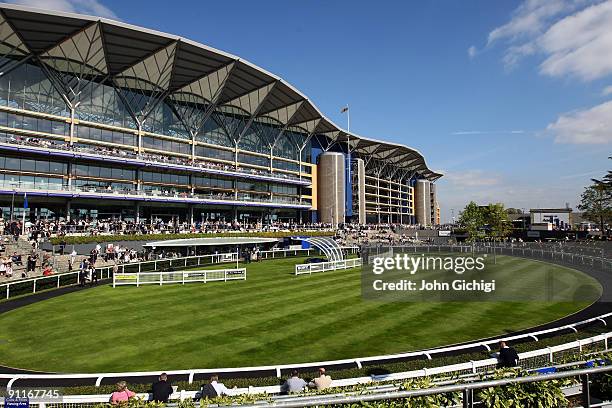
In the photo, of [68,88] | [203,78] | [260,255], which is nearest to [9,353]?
[260,255]

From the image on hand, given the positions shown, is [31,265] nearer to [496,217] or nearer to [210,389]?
[210,389]

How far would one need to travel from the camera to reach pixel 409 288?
24.4 metres

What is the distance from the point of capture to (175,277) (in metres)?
26.8

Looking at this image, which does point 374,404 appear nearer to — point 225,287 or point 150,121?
point 225,287

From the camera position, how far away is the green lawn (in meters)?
12.1

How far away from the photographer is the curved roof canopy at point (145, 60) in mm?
43875

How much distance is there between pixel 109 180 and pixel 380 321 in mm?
51350

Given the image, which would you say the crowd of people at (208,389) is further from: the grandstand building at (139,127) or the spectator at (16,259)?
the grandstand building at (139,127)

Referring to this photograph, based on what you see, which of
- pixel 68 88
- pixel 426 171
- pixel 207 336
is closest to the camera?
pixel 207 336

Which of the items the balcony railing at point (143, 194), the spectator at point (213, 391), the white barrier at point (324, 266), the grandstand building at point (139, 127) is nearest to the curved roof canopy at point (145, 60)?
the grandstand building at point (139, 127)

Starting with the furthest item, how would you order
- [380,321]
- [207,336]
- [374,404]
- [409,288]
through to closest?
[409,288] → [380,321] → [207,336] → [374,404]

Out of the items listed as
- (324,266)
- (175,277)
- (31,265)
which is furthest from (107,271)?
(324,266)

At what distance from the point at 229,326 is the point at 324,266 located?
699 inches

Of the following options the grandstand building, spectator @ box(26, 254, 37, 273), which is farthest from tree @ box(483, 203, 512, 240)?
spectator @ box(26, 254, 37, 273)
